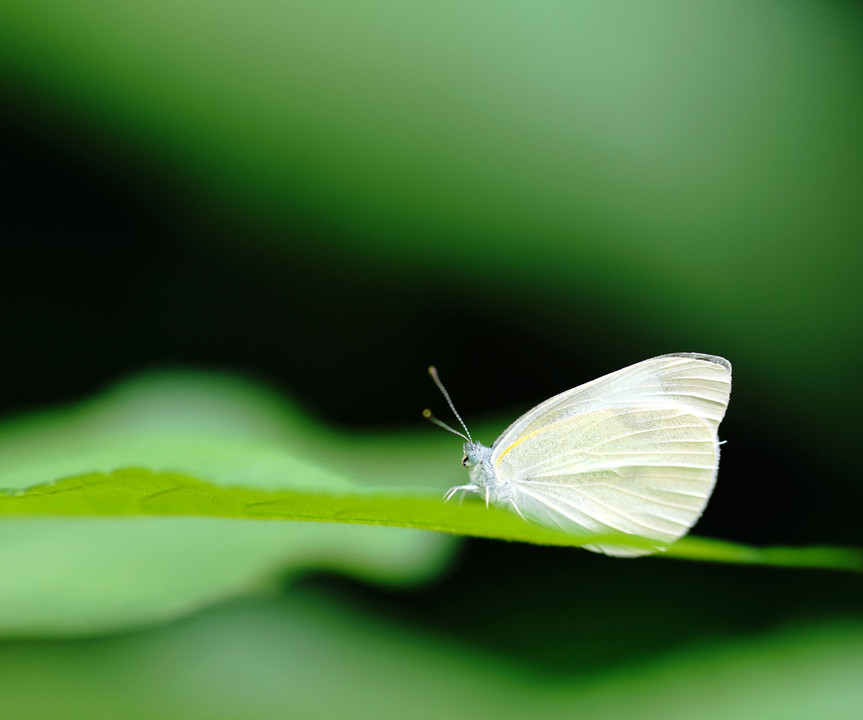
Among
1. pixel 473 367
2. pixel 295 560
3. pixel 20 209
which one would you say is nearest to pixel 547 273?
pixel 473 367

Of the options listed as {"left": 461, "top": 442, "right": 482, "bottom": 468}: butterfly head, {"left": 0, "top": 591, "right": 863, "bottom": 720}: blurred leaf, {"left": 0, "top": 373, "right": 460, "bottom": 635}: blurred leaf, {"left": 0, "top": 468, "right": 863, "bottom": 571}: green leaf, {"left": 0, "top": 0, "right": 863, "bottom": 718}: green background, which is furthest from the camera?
{"left": 0, "top": 0, "right": 863, "bottom": 718}: green background

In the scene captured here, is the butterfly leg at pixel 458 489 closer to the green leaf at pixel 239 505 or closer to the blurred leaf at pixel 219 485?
the blurred leaf at pixel 219 485

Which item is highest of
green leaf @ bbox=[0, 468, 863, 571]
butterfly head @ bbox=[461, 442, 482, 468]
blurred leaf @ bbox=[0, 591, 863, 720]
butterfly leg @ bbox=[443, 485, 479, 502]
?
butterfly head @ bbox=[461, 442, 482, 468]

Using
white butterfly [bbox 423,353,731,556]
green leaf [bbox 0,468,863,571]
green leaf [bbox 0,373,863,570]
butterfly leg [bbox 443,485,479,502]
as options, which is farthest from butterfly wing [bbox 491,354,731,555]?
green leaf [bbox 0,468,863,571]

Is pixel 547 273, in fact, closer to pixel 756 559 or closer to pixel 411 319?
pixel 411 319

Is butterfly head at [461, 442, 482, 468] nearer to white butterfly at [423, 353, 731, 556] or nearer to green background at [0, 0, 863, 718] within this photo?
white butterfly at [423, 353, 731, 556]

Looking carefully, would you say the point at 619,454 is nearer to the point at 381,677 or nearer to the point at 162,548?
the point at 381,677
